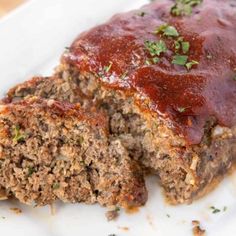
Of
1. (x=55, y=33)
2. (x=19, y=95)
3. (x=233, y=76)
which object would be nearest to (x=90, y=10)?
(x=55, y=33)

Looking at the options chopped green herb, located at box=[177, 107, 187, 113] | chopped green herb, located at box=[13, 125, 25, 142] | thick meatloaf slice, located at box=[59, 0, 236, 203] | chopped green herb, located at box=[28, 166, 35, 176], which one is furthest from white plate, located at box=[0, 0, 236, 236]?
chopped green herb, located at box=[177, 107, 187, 113]

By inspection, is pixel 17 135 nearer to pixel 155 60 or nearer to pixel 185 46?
pixel 155 60

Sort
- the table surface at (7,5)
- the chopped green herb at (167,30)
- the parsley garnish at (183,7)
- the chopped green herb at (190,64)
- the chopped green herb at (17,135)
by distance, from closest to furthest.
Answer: the chopped green herb at (17,135) < the chopped green herb at (190,64) < the chopped green herb at (167,30) < the parsley garnish at (183,7) < the table surface at (7,5)

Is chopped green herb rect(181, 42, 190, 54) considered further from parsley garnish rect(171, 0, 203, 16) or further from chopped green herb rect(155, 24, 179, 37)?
parsley garnish rect(171, 0, 203, 16)

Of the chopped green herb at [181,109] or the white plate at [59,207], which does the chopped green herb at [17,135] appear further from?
the chopped green herb at [181,109]

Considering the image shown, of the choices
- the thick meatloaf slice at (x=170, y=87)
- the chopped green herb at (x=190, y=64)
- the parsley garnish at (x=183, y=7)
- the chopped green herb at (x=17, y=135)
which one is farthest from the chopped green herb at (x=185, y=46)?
the chopped green herb at (x=17, y=135)
